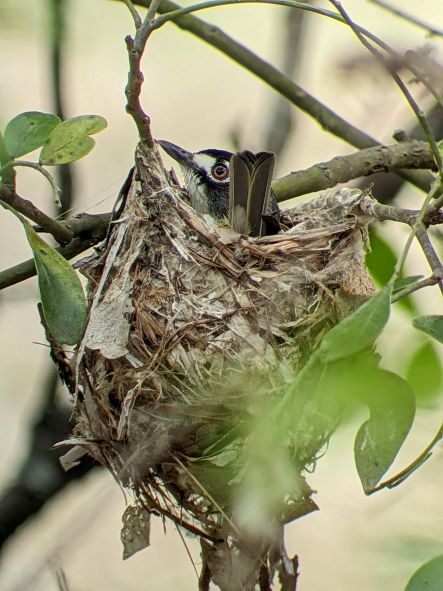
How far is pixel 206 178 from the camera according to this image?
5070mm

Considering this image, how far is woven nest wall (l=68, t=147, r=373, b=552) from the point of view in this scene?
11.0 feet

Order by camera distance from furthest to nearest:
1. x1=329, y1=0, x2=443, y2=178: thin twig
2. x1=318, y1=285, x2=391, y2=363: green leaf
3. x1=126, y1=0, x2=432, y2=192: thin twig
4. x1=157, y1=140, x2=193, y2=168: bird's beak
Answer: x1=157, y1=140, x2=193, y2=168: bird's beak < x1=126, y1=0, x2=432, y2=192: thin twig < x1=329, y1=0, x2=443, y2=178: thin twig < x1=318, y1=285, x2=391, y2=363: green leaf

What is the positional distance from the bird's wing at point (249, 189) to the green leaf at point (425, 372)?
2578 millimetres

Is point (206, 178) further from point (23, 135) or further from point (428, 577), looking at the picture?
point (428, 577)

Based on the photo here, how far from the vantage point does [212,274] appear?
369 cm

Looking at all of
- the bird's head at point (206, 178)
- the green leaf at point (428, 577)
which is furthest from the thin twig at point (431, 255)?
the bird's head at point (206, 178)

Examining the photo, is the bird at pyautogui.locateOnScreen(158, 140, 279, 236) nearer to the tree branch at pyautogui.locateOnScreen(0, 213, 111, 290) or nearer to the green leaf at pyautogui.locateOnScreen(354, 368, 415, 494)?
the tree branch at pyautogui.locateOnScreen(0, 213, 111, 290)

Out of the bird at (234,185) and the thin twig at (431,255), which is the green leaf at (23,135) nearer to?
the thin twig at (431,255)

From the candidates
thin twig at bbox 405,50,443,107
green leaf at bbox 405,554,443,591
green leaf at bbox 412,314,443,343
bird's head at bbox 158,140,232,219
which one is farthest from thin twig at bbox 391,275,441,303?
bird's head at bbox 158,140,232,219

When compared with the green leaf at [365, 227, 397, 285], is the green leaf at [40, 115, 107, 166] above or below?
above

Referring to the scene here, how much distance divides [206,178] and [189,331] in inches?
69.5

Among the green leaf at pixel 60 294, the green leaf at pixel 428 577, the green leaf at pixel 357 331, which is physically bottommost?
the green leaf at pixel 428 577

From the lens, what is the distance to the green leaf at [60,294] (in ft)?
9.00

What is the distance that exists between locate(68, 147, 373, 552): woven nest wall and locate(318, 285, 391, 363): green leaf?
1.49 metres
